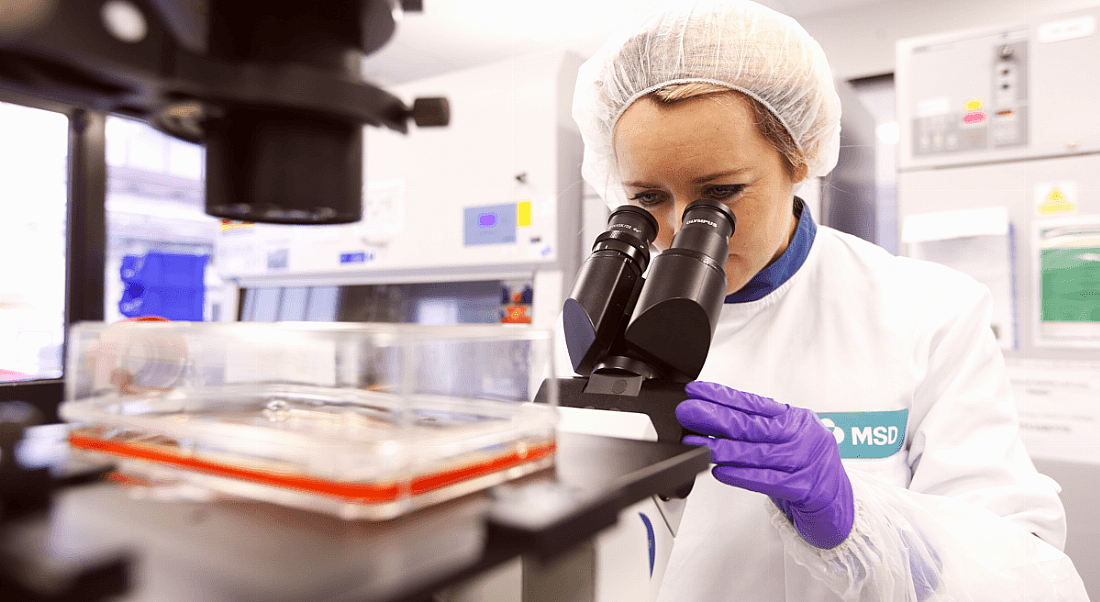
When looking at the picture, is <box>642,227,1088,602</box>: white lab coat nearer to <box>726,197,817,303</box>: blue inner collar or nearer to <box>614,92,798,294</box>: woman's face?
<box>726,197,817,303</box>: blue inner collar

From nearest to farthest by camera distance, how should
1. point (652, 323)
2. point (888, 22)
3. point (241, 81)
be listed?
point (241, 81) < point (652, 323) < point (888, 22)

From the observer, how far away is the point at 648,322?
0.73 m

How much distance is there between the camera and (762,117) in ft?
3.33

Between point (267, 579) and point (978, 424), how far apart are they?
3.42ft

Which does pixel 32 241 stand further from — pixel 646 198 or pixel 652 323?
pixel 652 323

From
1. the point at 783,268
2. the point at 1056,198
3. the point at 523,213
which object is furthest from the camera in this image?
the point at 523,213

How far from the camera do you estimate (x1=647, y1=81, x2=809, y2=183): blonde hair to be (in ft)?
3.23

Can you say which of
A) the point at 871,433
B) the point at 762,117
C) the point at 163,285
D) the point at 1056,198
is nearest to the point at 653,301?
the point at 762,117

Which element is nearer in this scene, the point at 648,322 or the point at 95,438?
the point at 95,438

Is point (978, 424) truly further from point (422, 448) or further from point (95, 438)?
point (95, 438)

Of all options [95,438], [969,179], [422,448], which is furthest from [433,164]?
[422,448]

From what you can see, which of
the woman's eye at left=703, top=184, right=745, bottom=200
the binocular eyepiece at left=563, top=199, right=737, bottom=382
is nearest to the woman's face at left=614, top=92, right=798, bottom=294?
the woman's eye at left=703, top=184, right=745, bottom=200

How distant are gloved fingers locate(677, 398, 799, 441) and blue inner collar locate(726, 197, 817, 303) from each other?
1.40 ft

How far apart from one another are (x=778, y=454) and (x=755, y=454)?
31 mm
